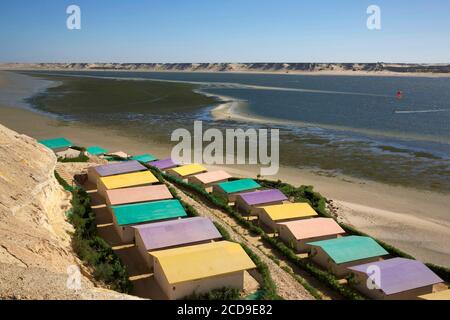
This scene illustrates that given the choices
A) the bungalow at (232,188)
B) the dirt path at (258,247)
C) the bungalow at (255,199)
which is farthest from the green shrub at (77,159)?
the bungalow at (255,199)

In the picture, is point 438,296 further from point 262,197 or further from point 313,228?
point 262,197

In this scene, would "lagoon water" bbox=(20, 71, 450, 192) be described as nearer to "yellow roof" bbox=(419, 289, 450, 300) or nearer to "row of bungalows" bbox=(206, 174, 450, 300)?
"row of bungalows" bbox=(206, 174, 450, 300)

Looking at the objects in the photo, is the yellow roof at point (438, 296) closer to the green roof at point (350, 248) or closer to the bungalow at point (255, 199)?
the green roof at point (350, 248)

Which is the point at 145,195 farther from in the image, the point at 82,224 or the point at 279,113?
the point at 279,113

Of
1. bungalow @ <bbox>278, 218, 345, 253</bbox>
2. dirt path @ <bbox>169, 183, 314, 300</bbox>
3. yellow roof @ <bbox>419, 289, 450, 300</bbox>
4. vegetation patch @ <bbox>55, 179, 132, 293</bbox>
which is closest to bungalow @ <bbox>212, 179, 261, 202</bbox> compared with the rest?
dirt path @ <bbox>169, 183, 314, 300</bbox>

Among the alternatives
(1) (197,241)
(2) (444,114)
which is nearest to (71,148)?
(1) (197,241)

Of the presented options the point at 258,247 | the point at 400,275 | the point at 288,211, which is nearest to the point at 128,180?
the point at 258,247
